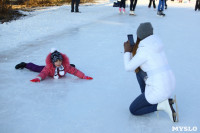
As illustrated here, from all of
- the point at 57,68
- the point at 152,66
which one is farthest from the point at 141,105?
the point at 57,68

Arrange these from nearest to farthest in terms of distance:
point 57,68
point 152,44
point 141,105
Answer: point 152,44, point 141,105, point 57,68

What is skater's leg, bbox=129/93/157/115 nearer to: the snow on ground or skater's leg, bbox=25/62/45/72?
the snow on ground

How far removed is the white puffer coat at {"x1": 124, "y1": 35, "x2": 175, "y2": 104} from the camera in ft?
6.99

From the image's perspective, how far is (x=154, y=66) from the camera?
7.09 feet

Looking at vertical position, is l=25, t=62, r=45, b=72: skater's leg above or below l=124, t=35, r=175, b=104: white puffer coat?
below

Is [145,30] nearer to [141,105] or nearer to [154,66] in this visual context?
[154,66]

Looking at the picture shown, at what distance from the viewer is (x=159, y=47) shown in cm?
215

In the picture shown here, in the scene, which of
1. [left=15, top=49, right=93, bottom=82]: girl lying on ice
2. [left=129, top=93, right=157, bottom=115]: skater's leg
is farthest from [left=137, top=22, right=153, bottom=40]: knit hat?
[left=15, top=49, right=93, bottom=82]: girl lying on ice

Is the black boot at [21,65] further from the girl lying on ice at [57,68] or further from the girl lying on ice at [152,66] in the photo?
the girl lying on ice at [152,66]

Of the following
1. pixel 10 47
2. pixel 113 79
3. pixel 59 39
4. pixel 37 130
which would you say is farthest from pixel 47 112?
pixel 59 39

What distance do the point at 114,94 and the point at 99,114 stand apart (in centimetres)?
55

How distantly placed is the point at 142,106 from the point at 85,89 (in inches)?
38.7

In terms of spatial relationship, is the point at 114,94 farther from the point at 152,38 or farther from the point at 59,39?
the point at 59,39

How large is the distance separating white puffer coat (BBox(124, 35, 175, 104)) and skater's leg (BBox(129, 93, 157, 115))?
0.38 ft
